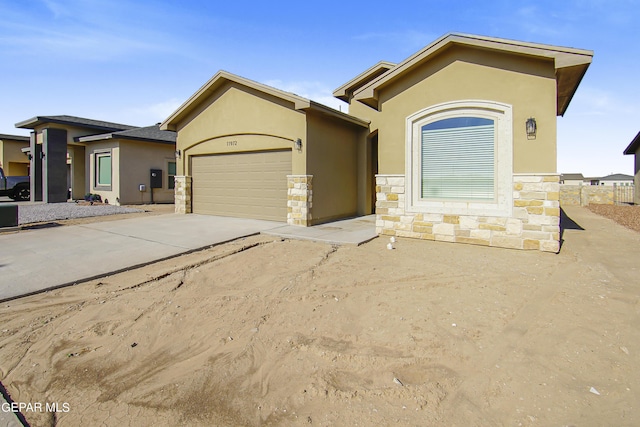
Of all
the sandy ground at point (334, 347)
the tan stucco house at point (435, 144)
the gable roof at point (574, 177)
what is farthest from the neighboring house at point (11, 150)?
the gable roof at point (574, 177)

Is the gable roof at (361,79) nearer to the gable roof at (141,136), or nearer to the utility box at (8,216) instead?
the gable roof at (141,136)

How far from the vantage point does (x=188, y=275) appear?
5676mm

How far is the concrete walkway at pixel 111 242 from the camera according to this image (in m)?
5.53

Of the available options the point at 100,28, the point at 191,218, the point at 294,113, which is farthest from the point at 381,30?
the point at 191,218

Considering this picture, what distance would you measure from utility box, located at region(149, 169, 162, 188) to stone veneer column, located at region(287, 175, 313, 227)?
11.2 metres

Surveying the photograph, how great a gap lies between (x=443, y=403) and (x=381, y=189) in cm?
645

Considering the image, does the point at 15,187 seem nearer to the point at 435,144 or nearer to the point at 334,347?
the point at 435,144

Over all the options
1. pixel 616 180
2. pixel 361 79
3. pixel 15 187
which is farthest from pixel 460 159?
pixel 616 180

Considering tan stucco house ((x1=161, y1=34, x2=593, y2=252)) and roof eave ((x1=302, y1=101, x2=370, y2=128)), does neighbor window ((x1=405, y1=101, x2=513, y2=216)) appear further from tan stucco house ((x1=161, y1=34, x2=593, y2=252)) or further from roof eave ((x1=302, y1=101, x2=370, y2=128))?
roof eave ((x1=302, y1=101, x2=370, y2=128))

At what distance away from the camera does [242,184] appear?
1170 centimetres

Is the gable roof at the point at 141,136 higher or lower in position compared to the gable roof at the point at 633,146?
lower

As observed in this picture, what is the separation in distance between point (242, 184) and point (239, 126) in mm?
1943

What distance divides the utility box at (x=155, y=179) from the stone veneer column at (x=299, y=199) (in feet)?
36.8

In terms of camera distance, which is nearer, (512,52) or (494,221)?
(512,52)
